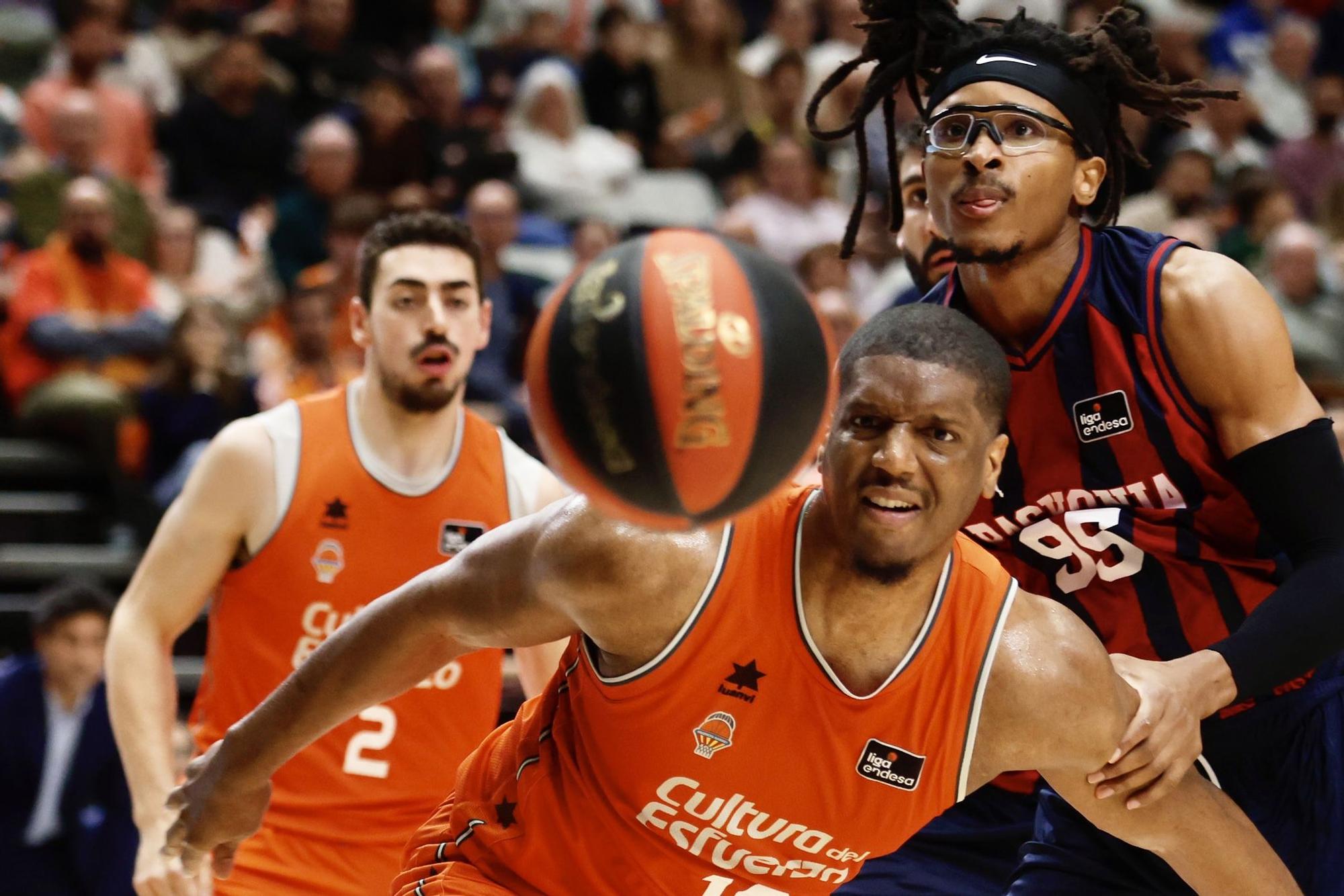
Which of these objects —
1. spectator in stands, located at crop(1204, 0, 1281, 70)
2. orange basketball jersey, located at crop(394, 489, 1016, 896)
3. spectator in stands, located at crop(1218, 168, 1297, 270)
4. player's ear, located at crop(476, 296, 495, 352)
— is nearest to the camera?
orange basketball jersey, located at crop(394, 489, 1016, 896)

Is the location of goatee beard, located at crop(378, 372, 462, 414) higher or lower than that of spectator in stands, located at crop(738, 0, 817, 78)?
lower

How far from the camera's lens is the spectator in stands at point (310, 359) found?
705 cm

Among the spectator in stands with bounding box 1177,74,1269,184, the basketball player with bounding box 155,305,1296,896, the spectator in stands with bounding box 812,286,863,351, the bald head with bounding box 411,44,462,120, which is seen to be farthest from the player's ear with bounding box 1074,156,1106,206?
the spectator in stands with bounding box 1177,74,1269,184

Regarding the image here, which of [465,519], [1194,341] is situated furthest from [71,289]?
[1194,341]

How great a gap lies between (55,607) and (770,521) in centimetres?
403

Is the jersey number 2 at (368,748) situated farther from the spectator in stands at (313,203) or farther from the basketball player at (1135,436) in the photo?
the spectator in stands at (313,203)

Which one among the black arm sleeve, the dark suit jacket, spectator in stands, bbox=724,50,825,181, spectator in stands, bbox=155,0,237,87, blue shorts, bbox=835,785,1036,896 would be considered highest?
spectator in stands, bbox=155,0,237,87

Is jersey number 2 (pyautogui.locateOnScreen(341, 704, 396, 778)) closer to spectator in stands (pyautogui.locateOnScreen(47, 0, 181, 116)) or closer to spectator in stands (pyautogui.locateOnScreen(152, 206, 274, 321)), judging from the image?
spectator in stands (pyautogui.locateOnScreen(152, 206, 274, 321))

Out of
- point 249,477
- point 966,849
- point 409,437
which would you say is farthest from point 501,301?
point 966,849

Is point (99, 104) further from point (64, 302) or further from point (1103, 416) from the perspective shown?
point (1103, 416)

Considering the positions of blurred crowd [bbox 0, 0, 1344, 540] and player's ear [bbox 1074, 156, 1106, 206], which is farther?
blurred crowd [bbox 0, 0, 1344, 540]

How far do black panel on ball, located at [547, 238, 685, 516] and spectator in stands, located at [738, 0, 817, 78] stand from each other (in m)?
7.95

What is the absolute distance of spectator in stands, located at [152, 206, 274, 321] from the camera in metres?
7.73

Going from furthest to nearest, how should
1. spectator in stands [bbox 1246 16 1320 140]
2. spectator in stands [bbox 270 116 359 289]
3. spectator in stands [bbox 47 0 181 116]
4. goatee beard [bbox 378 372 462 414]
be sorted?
spectator in stands [bbox 1246 16 1320 140], spectator in stands [bbox 47 0 181 116], spectator in stands [bbox 270 116 359 289], goatee beard [bbox 378 372 462 414]
